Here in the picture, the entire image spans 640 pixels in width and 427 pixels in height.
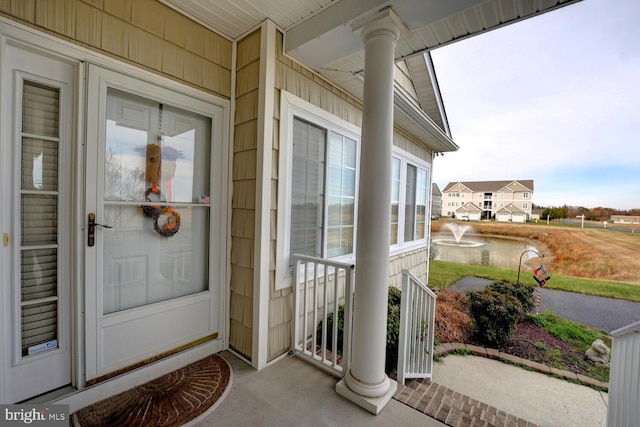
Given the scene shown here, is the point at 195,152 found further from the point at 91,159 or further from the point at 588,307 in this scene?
the point at 588,307

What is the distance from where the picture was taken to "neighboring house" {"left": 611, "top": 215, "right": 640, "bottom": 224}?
3.79 m

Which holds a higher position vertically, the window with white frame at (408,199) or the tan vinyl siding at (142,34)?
the tan vinyl siding at (142,34)

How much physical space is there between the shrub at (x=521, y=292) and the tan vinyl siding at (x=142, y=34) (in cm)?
591

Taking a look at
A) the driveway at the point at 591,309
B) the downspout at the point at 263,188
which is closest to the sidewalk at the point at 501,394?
the downspout at the point at 263,188

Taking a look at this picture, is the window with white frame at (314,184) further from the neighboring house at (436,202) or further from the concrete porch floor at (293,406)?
the neighboring house at (436,202)

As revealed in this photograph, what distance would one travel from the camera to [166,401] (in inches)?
61.4

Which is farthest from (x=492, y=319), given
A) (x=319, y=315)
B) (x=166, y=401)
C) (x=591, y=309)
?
(x=166, y=401)

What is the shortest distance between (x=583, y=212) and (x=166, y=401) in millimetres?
6590

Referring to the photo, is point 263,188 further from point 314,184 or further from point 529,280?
point 529,280

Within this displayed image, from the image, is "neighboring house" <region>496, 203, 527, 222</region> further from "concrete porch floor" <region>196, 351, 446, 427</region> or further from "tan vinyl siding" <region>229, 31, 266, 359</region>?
"tan vinyl siding" <region>229, 31, 266, 359</region>

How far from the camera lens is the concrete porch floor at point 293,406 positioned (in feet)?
4.84

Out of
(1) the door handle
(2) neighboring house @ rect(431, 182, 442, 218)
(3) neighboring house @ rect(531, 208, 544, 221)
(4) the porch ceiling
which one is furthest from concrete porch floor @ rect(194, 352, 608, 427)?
(2) neighboring house @ rect(431, 182, 442, 218)

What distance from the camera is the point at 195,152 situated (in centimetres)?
203

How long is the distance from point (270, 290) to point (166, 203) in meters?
1.06
